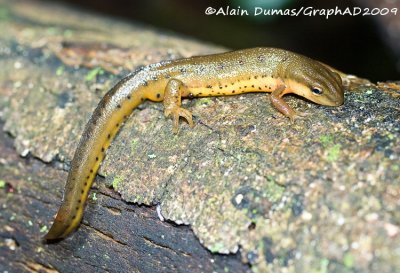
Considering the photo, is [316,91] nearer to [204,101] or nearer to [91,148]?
[204,101]

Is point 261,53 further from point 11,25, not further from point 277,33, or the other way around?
point 277,33

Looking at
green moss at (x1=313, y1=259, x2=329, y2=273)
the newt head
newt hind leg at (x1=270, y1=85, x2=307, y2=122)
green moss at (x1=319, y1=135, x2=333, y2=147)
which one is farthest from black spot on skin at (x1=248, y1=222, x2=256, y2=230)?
the newt head

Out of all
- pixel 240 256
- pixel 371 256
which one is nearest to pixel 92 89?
pixel 240 256

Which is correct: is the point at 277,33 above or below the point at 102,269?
above

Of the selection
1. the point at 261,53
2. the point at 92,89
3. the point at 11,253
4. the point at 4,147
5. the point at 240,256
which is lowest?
the point at 11,253

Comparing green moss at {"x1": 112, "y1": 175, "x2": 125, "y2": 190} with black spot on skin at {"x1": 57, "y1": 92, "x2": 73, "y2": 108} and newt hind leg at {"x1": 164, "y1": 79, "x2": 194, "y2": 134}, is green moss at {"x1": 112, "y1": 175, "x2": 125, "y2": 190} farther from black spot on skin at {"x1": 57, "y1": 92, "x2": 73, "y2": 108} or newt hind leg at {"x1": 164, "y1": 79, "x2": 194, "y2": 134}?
black spot on skin at {"x1": 57, "y1": 92, "x2": 73, "y2": 108}

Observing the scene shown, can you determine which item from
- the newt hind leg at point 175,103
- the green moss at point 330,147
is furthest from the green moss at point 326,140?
the newt hind leg at point 175,103
